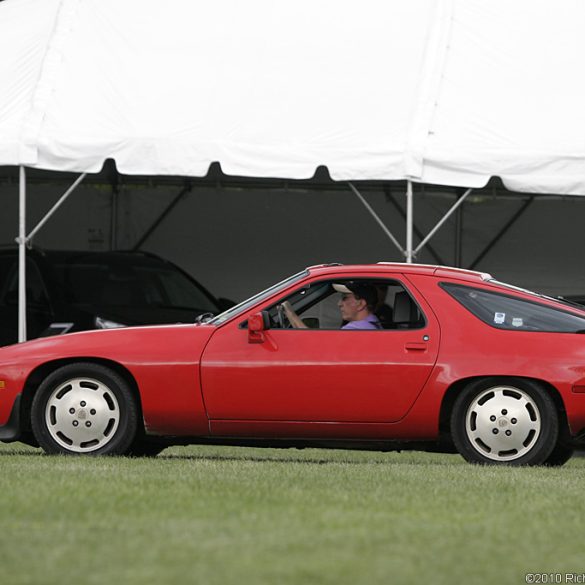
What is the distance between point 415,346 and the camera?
29.9 feet

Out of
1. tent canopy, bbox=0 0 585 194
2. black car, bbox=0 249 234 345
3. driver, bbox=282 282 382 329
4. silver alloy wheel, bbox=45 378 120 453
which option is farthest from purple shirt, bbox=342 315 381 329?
black car, bbox=0 249 234 345

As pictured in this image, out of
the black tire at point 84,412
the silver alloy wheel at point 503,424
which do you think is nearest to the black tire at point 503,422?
the silver alloy wheel at point 503,424

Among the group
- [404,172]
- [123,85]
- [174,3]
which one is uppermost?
[174,3]

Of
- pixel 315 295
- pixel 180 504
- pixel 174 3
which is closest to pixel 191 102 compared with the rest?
pixel 174 3

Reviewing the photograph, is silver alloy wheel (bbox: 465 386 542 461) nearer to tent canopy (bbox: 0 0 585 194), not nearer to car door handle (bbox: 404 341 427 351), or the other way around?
car door handle (bbox: 404 341 427 351)

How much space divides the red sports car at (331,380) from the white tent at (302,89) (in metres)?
3.66

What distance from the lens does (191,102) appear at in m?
14.1

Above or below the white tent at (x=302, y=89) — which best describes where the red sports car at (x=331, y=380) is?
below

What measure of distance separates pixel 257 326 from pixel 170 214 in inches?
449

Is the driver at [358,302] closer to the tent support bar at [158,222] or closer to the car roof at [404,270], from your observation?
the car roof at [404,270]

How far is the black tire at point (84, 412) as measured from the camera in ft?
30.2

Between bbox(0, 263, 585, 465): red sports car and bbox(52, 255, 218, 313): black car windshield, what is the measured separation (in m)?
5.98

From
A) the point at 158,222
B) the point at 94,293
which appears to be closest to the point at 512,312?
the point at 94,293

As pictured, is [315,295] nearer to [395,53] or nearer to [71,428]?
[71,428]
